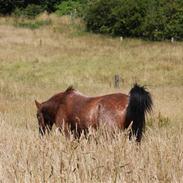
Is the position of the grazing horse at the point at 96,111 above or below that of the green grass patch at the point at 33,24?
above

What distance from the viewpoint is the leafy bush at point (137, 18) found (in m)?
42.8

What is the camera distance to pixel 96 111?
8695 millimetres

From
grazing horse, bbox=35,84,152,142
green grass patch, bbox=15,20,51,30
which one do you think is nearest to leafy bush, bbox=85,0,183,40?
green grass patch, bbox=15,20,51,30

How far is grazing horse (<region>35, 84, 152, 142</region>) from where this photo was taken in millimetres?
8117

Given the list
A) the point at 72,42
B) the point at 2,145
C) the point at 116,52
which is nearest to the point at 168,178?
the point at 2,145

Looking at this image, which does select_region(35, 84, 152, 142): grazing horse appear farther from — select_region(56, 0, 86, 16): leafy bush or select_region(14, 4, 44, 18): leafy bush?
select_region(14, 4, 44, 18): leafy bush

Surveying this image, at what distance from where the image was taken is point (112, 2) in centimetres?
4716

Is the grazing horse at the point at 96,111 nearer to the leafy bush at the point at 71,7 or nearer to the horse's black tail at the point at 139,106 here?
the horse's black tail at the point at 139,106

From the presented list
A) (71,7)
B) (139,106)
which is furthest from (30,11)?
(139,106)

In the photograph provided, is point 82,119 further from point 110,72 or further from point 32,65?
point 32,65

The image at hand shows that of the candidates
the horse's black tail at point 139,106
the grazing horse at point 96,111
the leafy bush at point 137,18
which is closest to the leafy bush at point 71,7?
the leafy bush at point 137,18

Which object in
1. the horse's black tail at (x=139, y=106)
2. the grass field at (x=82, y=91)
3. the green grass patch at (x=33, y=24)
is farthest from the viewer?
the green grass patch at (x=33, y=24)

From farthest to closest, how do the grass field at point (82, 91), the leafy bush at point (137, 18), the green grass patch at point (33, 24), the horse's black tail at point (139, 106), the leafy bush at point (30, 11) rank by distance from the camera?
→ the leafy bush at point (30, 11), the green grass patch at point (33, 24), the leafy bush at point (137, 18), the horse's black tail at point (139, 106), the grass field at point (82, 91)

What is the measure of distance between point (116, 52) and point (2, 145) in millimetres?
31219
